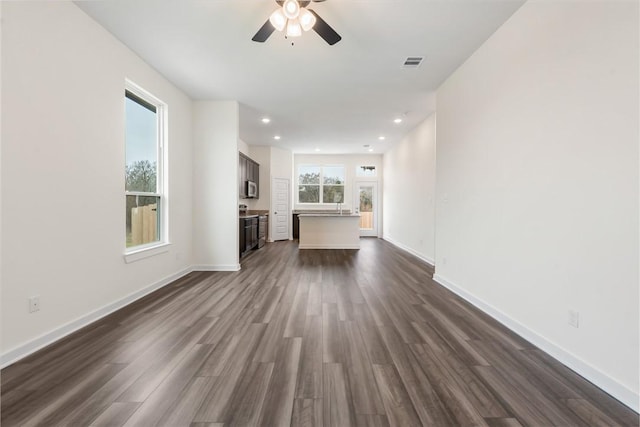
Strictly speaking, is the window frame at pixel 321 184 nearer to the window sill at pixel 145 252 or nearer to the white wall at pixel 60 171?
the window sill at pixel 145 252

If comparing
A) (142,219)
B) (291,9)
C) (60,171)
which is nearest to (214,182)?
(142,219)

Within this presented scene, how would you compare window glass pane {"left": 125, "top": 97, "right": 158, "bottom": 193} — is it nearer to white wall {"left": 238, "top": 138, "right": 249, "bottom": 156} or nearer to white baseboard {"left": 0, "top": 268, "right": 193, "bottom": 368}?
white baseboard {"left": 0, "top": 268, "right": 193, "bottom": 368}

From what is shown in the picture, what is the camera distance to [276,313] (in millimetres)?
2643

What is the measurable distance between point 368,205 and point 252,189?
4200 mm

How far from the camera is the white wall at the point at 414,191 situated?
16.9 ft

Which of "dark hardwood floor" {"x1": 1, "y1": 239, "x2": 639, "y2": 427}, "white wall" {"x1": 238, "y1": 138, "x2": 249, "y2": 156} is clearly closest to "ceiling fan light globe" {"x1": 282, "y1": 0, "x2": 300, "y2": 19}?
"dark hardwood floor" {"x1": 1, "y1": 239, "x2": 639, "y2": 427}

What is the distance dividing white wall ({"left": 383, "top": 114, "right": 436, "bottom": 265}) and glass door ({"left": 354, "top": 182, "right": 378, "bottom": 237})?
0.89 meters

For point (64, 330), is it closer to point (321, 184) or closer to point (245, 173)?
point (245, 173)

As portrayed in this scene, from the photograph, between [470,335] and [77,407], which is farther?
[470,335]

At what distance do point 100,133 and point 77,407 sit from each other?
7.52 ft

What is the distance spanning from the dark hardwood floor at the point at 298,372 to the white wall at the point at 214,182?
1495mm

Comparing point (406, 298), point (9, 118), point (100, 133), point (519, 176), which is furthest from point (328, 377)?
point (100, 133)

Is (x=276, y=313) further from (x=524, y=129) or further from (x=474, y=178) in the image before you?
(x=524, y=129)

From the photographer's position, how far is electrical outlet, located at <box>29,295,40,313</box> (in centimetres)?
192
